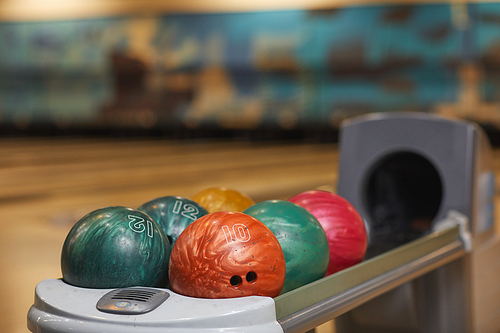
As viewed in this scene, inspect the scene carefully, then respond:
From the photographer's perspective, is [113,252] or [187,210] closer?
[113,252]

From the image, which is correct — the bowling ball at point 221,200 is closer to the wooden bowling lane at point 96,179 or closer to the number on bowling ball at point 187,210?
the number on bowling ball at point 187,210

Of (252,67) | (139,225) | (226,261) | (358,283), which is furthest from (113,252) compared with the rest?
(252,67)

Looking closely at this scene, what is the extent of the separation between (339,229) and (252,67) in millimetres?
7068

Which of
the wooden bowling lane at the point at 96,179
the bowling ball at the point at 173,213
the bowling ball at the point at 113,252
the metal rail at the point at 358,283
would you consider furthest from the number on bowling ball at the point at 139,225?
the wooden bowling lane at the point at 96,179

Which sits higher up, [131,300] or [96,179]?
[131,300]

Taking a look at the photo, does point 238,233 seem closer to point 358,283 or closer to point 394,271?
point 358,283

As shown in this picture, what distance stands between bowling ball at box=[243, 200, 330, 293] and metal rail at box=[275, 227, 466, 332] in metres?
0.04

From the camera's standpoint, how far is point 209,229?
2.71 ft

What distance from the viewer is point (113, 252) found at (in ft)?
2.68

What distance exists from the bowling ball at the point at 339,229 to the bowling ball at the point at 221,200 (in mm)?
118

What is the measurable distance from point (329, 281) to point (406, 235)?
58 centimetres

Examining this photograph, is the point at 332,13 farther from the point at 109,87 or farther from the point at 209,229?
the point at 209,229

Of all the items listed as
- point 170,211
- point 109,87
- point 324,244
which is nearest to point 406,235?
point 324,244

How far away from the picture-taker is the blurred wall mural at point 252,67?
23.7 ft
